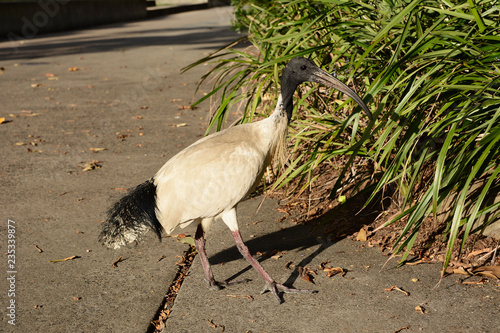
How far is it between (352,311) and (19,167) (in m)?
4.24

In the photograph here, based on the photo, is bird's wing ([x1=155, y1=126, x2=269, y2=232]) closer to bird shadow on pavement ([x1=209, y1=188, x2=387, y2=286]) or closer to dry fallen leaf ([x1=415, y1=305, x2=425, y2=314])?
bird shadow on pavement ([x1=209, y1=188, x2=387, y2=286])

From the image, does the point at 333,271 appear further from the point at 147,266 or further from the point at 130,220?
the point at 130,220

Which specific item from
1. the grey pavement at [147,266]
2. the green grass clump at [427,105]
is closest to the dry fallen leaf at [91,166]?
the grey pavement at [147,266]

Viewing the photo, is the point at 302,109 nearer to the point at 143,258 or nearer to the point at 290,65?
the point at 290,65

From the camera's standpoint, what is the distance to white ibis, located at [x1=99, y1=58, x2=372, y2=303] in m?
3.95

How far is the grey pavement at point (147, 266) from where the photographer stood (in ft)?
11.4

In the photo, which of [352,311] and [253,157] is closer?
[352,311]

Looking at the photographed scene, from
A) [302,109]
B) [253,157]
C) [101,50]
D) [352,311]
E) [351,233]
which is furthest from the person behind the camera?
[101,50]

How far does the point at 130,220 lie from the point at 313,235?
149cm

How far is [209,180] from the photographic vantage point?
3963 millimetres

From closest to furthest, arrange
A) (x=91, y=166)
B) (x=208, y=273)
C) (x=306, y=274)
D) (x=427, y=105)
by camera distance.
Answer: (x=427, y=105) → (x=208, y=273) → (x=306, y=274) → (x=91, y=166)

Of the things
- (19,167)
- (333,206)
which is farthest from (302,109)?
(19,167)

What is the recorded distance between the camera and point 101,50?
1573 cm

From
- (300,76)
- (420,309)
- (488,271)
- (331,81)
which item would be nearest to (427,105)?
(331,81)
